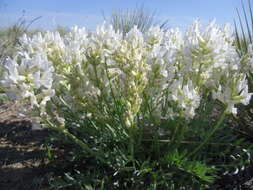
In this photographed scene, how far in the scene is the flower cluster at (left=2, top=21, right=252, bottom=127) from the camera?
1.64 meters

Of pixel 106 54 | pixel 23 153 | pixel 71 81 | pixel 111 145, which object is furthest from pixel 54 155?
pixel 106 54

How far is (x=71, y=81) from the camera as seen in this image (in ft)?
6.33

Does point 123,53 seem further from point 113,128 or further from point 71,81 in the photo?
point 113,128

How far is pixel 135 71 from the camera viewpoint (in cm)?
169

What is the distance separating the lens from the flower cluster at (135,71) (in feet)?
5.39

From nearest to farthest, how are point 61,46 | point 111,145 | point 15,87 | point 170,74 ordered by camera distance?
point 15,87, point 170,74, point 61,46, point 111,145

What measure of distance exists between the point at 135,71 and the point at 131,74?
24mm

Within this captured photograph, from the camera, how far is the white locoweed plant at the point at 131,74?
1.65 metres

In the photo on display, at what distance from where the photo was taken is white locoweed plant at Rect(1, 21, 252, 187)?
1.65 meters

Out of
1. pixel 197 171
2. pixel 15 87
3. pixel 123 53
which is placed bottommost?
pixel 197 171

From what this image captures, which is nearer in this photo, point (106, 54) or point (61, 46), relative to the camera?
point (106, 54)

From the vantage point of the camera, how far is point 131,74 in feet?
5.54

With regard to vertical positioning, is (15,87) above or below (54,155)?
above

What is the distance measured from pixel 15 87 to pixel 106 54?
0.48m
